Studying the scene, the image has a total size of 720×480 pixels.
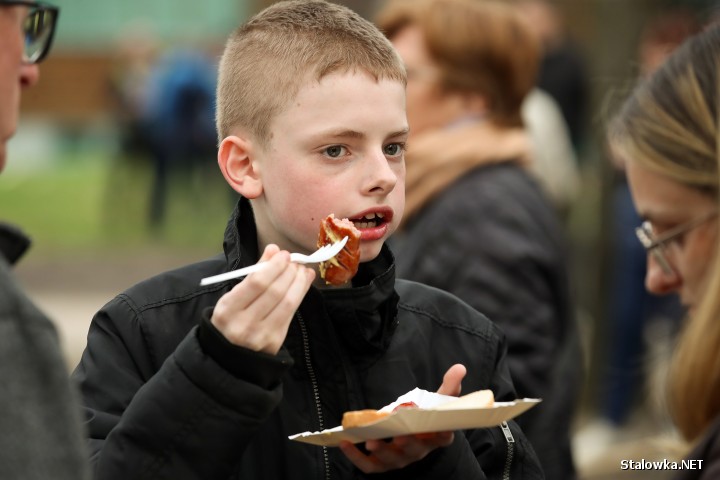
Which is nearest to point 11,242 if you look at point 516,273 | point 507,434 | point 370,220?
point 370,220

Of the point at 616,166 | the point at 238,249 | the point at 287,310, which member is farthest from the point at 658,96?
the point at 616,166

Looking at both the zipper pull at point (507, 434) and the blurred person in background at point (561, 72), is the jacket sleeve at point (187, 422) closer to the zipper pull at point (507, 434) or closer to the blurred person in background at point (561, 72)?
the zipper pull at point (507, 434)

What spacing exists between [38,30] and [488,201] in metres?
2.23

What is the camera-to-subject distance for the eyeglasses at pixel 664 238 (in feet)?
9.66

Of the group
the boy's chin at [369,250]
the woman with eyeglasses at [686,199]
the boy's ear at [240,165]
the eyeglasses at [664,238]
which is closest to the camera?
the boy's chin at [369,250]

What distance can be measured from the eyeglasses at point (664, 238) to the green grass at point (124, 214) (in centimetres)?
1378

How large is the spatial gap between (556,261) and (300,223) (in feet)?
6.46

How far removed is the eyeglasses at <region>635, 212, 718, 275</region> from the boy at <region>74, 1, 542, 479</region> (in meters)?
0.68

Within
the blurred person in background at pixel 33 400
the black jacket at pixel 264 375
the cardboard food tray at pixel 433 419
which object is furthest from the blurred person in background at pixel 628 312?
the blurred person in background at pixel 33 400

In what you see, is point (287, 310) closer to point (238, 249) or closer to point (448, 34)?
point (238, 249)

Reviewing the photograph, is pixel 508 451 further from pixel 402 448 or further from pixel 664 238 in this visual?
pixel 664 238

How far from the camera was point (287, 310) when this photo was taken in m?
1.97

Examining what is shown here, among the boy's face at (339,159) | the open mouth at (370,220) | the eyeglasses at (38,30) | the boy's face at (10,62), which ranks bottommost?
the open mouth at (370,220)

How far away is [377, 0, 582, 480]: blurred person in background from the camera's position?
3.95 metres
